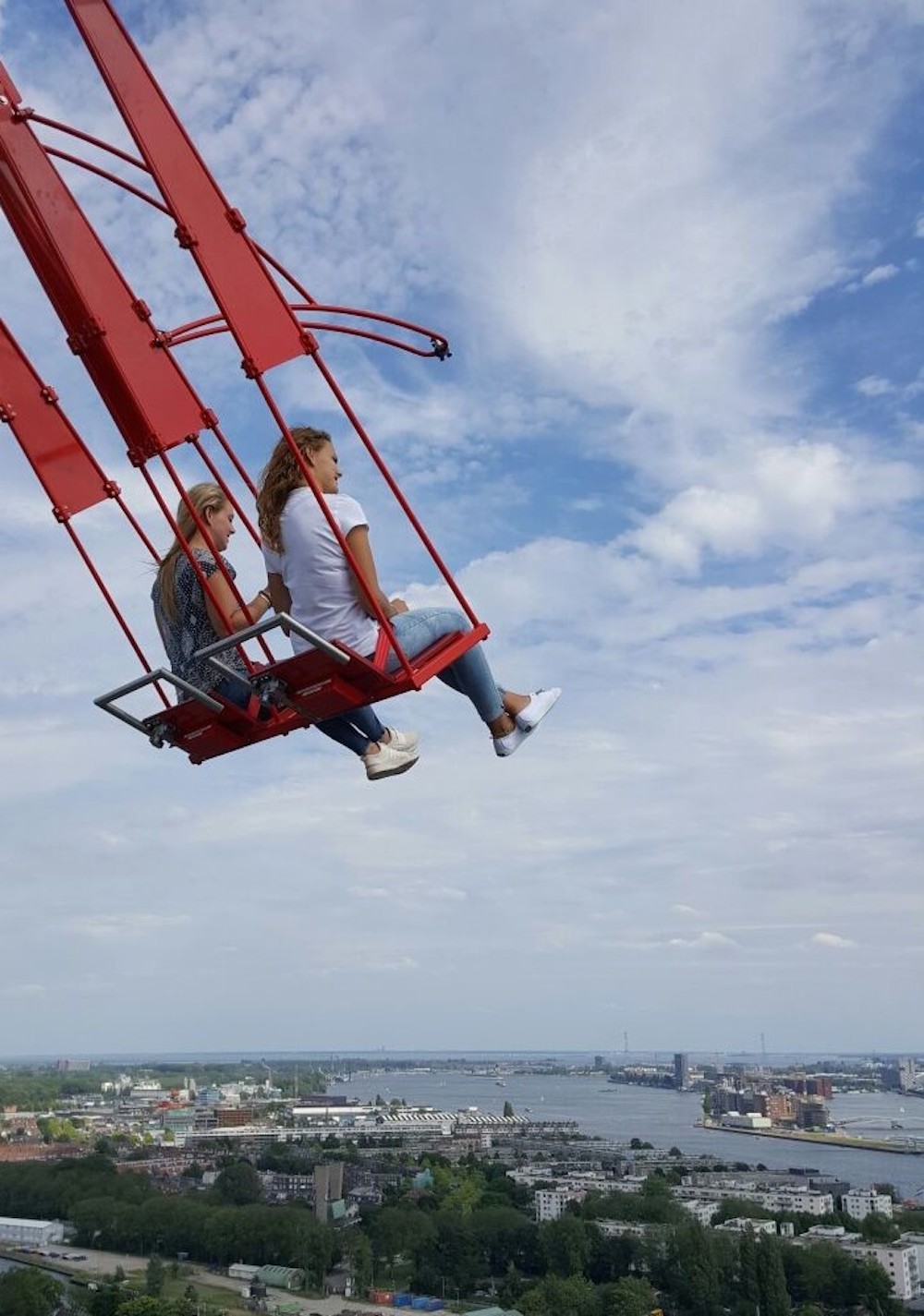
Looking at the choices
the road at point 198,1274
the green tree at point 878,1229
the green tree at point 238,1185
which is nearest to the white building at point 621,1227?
the green tree at point 878,1229

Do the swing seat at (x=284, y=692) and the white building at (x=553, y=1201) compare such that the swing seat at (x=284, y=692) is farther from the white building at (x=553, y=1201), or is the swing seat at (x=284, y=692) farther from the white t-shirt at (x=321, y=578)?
the white building at (x=553, y=1201)

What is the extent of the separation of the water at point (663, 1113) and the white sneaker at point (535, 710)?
122ft

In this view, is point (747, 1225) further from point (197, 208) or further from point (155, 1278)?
point (197, 208)

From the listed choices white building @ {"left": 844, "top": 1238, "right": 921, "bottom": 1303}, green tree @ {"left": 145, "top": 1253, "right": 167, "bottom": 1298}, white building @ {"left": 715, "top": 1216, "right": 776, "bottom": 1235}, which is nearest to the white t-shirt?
green tree @ {"left": 145, "top": 1253, "right": 167, "bottom": 1298}

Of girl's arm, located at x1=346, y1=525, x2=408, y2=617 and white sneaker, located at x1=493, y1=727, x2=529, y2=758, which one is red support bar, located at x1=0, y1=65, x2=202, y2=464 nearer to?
Answer: girl's arm, located at x1=346, y1=525, x2=408, y2=617

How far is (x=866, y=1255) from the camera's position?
79.4 ft

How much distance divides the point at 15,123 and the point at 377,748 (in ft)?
6.14

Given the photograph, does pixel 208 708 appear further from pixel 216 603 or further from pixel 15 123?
pixel 15 123

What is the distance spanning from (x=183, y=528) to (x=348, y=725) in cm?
68

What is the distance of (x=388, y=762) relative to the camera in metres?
3.50

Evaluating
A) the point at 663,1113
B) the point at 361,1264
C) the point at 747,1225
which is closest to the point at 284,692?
the point at 361,1264

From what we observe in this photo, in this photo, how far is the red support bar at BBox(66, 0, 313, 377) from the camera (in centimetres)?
304

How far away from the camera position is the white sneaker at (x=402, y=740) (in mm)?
3559

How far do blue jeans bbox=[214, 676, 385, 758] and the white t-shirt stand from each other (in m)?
0.30
